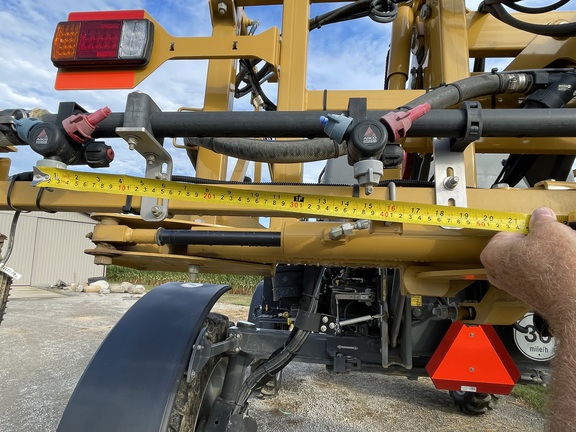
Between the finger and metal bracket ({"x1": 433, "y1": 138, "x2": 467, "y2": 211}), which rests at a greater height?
metal bracket ({"x1": 433, "y1": 138, "x2": 467, "y2": 211})

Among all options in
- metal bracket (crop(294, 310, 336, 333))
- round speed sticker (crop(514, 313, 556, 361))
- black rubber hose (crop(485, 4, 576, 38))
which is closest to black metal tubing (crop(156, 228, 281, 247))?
metal bracket (crop(294, 310, 336, 333))

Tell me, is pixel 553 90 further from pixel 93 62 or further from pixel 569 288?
pixel 93 62

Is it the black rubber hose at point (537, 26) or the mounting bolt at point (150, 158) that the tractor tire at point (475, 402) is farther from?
the mounting bolt at point (150, 158)

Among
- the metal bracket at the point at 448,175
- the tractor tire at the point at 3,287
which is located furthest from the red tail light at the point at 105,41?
the metal bracket at the point at 448,175

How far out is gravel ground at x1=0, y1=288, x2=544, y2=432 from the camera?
384 cm

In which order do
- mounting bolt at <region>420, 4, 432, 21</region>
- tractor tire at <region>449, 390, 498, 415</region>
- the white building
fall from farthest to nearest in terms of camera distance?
the white building < tractor tire at <region>449, 390, 498, 415</region> < mounting bolt at <region>420, 4, 432, 21</region>

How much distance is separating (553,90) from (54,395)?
5.20 meters

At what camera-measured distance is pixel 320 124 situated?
3.67ft

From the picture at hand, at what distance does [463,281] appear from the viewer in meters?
1.56

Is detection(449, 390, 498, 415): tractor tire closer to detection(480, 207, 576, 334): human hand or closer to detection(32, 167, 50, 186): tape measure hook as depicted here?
detection(480, 207, 576, 334): human hand

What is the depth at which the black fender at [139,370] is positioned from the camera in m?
1.46

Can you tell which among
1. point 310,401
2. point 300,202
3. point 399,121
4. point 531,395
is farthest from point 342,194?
point 531,395

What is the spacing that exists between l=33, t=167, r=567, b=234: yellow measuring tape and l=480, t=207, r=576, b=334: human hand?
7 cm

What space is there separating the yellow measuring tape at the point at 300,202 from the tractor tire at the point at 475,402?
3.62m
